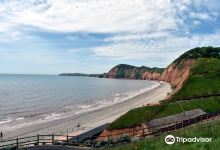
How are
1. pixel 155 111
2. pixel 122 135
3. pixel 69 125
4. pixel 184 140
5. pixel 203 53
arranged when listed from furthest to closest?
1. pixel 203 53
2. pixel 69 125
3. pixel 155 111
4. pixel 122 135
5. pixel 184 140

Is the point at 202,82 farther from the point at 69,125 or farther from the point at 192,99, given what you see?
the point at 69,125

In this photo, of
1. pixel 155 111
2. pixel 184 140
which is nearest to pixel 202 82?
pixel 155 111

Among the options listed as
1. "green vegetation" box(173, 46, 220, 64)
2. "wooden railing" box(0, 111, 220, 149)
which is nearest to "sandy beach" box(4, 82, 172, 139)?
"wooden railing" box(0, 111, 220, 149)

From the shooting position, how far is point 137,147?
23.7 meters

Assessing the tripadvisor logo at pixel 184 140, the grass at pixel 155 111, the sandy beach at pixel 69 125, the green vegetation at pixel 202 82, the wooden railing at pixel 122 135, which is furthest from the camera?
the green vegetation at pixel 202 82

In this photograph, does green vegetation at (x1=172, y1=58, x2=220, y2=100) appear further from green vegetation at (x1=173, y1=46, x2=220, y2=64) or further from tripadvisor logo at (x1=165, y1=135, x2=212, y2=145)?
tripadvisor logo at (x1=165, y1=135, x2=212, y2=145)

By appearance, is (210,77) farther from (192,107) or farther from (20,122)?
(20,122)

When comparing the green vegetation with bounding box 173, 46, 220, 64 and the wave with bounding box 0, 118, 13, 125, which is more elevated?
the green vegetation with bounding box 173, 46, 220, 64

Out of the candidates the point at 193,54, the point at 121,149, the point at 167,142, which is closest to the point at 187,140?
the point at 167,142

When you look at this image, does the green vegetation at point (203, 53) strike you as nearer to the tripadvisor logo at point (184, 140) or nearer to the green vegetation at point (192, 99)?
the green vegetation at point (192, 99)

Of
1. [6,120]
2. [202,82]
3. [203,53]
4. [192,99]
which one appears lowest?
[6,120]

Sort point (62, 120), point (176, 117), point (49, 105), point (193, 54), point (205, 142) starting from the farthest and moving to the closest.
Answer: point (193, 54), point (49, 105), point (62, 120), point (176, 117), point (205, 142)

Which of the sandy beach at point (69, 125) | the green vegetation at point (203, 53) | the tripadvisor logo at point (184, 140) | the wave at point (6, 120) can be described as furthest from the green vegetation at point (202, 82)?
the tripadvisor logo at point (184, 140)

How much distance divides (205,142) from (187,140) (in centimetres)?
179
